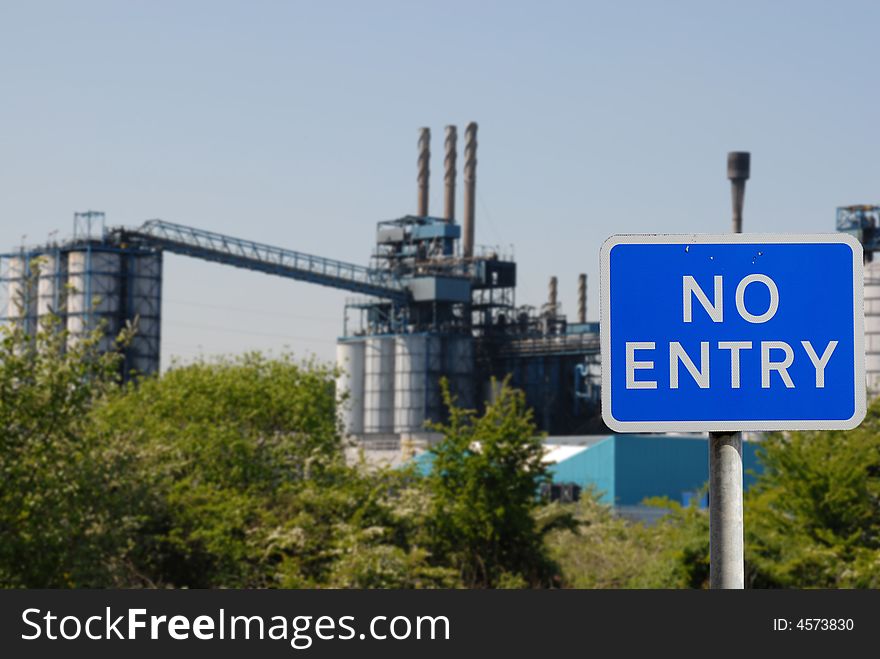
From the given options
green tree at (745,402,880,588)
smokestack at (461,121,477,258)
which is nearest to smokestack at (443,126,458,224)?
smokestack at (461,121,477,258)

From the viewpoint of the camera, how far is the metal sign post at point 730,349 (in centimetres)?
389

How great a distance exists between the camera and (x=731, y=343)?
389 cm

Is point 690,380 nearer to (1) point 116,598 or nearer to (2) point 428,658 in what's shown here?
(2) point 428,658

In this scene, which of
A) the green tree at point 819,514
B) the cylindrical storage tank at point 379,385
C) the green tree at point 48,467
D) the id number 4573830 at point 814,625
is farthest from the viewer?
the cylindrical storage tank at point 379,385

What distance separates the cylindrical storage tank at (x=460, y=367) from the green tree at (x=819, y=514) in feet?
188

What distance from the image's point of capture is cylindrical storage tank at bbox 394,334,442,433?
94062mm

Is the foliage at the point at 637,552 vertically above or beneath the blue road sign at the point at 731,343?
beneath

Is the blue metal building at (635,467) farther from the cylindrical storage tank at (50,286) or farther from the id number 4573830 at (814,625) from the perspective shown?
the id number 4573830 at (814,625)

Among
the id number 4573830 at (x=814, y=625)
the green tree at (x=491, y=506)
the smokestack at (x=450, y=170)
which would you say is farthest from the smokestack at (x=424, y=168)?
the id number 4573830 at (x=814, y=625)

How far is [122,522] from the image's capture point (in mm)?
28203

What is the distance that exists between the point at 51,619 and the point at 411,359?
292 ft

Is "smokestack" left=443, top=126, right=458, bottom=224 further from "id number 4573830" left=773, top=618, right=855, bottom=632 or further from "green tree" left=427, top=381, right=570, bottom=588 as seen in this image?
"id number 4573830" left=773, top=618, right=855, bottom=632

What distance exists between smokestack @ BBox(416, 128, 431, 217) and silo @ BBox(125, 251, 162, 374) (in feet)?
88.2

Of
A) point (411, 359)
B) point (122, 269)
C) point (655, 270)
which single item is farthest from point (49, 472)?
point (411, 359)
